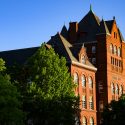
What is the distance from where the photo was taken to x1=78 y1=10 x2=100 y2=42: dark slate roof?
112062mm

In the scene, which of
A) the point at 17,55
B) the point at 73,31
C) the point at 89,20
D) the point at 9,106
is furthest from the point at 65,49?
the point at 9,106

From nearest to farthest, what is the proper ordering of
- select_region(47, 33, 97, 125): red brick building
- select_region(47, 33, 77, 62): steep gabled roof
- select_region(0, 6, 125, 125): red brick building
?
select_region(47, 33, 77, 62): steep gabled roof, select_region(47, 33, 97, 125): red brick building, select_region(0, 6, 125, 125): red brick building

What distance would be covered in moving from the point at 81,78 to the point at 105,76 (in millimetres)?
9903

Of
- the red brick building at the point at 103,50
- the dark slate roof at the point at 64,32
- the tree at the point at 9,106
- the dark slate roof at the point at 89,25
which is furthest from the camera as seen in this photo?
the dark slate roof at the point at 64,32

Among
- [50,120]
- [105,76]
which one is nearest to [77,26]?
[105,76]

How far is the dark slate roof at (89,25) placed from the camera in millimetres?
112062

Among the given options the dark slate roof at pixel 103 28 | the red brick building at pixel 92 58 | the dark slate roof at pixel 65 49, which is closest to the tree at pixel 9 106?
the red brick building at pixel 92 58

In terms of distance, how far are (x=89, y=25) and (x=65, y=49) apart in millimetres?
18578

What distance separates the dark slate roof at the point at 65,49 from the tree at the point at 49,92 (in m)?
18.4

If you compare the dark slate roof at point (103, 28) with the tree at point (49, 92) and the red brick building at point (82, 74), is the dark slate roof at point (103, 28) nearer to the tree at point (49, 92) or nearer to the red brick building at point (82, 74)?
the red brick building at point (82, 74)

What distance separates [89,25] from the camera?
376ft

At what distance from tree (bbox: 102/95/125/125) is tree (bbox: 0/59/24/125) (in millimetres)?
21020

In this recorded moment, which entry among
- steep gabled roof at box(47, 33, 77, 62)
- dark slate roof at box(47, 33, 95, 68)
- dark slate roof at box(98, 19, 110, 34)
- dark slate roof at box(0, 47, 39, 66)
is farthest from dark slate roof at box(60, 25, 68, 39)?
dark slate roof at box(0, 47, 39, 66)

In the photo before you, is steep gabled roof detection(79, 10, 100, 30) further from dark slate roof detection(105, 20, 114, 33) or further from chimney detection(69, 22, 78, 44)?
dark slate roof detection(105, 20, 114, 33)
